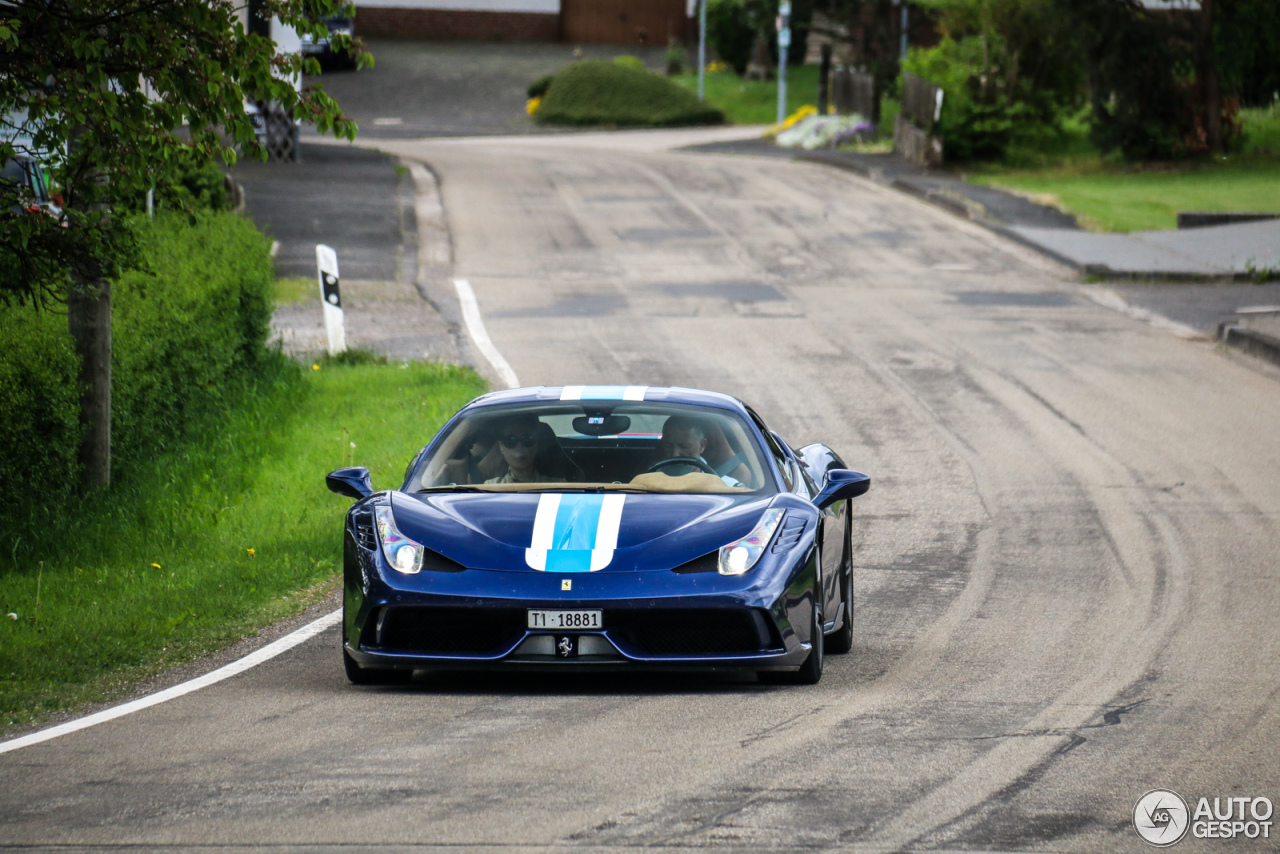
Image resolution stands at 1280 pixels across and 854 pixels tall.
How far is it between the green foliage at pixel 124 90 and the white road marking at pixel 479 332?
8124 millimetres

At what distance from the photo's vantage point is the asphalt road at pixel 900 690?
576 cm

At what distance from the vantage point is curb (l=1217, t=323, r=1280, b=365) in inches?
784

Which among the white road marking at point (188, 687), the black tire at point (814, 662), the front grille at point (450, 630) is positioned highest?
the front grille at point (450, 630)

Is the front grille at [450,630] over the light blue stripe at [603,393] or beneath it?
beneath

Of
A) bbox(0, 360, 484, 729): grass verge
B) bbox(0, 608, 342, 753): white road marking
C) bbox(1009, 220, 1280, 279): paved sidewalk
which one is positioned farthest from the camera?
bbox(1009, 220, 1280, 279): paved sidewalk

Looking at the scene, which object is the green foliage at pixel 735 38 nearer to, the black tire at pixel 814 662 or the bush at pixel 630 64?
the bush at pixel 630 64

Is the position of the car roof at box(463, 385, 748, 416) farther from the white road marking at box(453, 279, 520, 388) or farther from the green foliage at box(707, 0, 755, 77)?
the green foliage at box(707, 0, 755, 77)

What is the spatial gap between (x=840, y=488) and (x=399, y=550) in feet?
7.10

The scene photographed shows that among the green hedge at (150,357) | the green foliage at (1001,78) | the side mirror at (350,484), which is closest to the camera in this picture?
the side mirror at (350,484)

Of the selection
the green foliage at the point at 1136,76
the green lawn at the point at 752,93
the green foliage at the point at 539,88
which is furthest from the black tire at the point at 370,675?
the green foliage at the point at 539,88

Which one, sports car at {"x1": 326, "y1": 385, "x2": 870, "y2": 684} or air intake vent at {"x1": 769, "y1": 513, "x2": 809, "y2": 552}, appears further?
air intake vent at {"x1": 769, "y1": 513, "x2": 809, "y2": 552}

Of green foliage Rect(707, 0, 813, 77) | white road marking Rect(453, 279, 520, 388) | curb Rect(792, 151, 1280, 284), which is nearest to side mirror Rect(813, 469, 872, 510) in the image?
white road marking Rect(453, 279, 520, 388)

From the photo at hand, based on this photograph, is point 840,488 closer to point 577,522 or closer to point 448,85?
point 577,522

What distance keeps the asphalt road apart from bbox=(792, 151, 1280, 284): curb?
172 inches
